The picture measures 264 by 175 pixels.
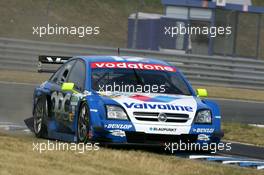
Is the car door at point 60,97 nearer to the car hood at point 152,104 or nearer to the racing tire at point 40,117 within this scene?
the racing tire at point 40,117

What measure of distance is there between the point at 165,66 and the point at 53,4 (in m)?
34.3

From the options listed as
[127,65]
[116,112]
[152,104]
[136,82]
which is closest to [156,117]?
[152,104]

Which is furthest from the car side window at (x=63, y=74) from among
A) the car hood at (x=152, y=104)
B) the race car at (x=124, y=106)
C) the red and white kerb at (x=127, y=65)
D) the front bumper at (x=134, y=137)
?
the front bumper at (x=134, y=137)

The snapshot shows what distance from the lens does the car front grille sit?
401 inches

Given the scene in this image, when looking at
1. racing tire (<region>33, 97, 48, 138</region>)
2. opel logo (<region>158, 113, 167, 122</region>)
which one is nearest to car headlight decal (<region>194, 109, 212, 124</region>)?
opel logo (<region>158, 113, 167, 122</region>)

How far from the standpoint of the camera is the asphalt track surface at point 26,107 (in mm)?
15609

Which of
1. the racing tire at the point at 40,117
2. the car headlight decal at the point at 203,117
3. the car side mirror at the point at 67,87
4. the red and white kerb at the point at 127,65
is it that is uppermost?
the red and white kerb at the point at 127,65

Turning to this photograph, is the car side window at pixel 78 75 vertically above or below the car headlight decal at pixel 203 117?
above

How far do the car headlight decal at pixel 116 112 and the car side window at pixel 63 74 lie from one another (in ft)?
6.51

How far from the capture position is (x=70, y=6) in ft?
150

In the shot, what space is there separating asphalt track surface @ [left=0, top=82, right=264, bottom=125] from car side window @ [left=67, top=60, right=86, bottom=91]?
8.93ft

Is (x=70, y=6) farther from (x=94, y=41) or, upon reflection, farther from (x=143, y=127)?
(x=143, y=127)

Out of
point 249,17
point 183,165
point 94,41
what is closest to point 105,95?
point 183,165

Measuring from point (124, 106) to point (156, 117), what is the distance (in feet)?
1.32
